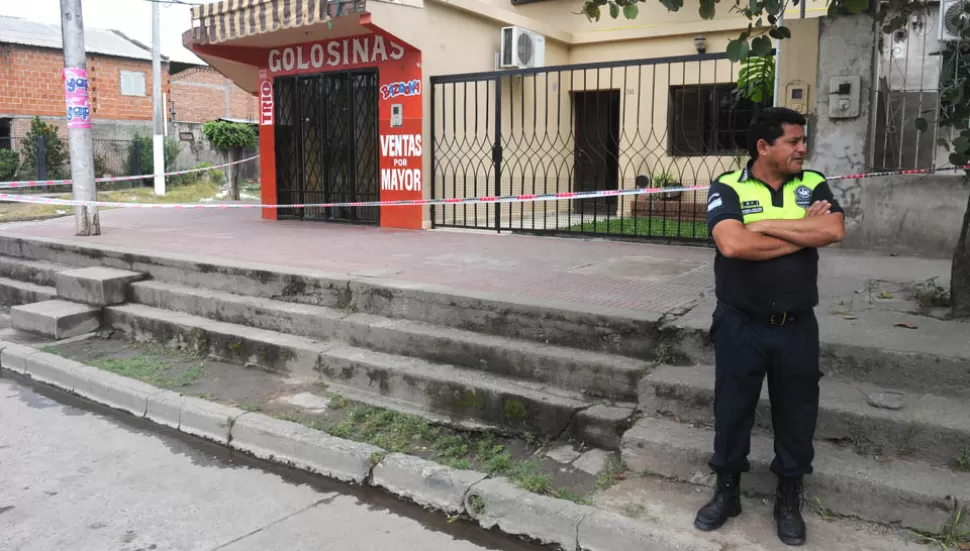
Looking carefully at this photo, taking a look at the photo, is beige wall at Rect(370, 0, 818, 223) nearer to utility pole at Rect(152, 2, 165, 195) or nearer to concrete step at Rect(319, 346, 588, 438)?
concrete step at Rect(319, 346, 588, 438)

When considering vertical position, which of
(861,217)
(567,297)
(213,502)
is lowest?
(213,502)

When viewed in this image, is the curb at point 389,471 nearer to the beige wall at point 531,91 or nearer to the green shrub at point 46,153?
the beige wall at point 531,91

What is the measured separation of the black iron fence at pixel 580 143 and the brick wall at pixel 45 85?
68.6 feet

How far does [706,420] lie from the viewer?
3.99m

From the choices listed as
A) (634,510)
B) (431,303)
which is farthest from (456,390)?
(634,510)

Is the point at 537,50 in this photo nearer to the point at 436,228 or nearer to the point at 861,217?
the point at 436,228

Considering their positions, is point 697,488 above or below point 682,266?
below

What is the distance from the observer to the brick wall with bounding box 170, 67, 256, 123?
33.0 metres

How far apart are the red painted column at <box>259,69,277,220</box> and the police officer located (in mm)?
10150

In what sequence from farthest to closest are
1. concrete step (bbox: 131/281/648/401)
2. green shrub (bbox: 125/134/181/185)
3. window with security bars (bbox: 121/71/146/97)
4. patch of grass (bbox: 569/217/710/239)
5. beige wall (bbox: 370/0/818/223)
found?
window with security bars (bbox: 121/71/146/97), green shrub (bbox: 125/134/181/185), beige wall (bbox: 370/0/818/223), patch of grass (bbox: 569/217/710/239), concrete step (bbox: 131/281/648/401)

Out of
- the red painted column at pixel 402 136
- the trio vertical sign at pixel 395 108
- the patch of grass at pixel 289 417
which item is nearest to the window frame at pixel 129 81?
the trio vertical sign at pixel 395 108

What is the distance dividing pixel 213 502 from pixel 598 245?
5763mm

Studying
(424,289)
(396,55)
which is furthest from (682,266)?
(396,55)

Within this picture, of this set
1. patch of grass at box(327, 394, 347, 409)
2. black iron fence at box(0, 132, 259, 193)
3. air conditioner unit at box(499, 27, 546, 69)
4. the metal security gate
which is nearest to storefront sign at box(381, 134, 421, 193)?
the metal security gate
